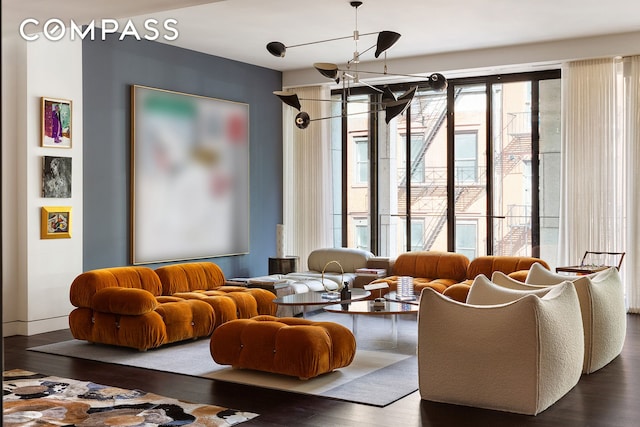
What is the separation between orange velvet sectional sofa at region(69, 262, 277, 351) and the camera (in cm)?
622

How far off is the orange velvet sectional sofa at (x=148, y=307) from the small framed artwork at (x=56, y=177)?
1.06m

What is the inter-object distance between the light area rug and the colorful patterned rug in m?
0.67

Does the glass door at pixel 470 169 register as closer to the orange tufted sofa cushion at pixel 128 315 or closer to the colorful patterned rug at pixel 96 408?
the orange tufted sofa cushion at pixel 128 315

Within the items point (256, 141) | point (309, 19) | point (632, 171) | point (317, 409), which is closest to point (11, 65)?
point (309, 19)

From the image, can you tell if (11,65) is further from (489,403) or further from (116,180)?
(489,403)

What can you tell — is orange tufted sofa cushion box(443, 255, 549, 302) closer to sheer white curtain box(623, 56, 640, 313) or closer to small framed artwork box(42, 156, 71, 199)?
sheer white curtain box(623, 56, 640, 313)

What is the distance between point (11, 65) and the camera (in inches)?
276

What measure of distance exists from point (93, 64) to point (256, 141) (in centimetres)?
286

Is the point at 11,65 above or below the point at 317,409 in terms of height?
above

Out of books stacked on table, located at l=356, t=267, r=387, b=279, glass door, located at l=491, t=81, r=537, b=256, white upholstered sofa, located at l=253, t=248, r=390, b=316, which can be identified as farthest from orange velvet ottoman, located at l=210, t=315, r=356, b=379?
glass door, located at l=491, t=81, r=537, b=256

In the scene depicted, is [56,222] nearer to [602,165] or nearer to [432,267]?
[432,267]

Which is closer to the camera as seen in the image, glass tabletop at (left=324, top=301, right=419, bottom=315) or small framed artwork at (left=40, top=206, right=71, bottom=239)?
glass tabletop at (left=324, top=301, right=419, bottom=315)

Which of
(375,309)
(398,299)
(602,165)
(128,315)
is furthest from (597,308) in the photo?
(128,315)

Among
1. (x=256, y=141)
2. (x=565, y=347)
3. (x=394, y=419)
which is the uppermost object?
(x=256, y=141)
